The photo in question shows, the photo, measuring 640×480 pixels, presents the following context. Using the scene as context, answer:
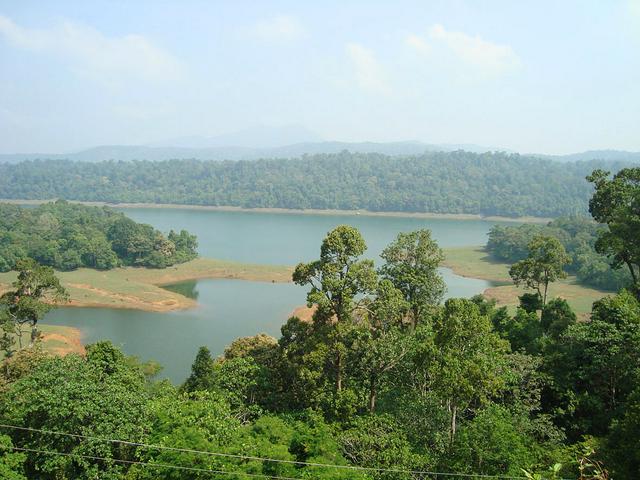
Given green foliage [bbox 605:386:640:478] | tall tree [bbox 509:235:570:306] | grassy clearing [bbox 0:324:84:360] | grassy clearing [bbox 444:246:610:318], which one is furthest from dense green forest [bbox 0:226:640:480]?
grassy clearing [bbox 444:246:610:318]

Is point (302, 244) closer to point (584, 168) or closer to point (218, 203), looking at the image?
point (218, 203)

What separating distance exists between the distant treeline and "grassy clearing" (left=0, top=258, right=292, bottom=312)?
2126cm

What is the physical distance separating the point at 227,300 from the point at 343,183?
247 ft

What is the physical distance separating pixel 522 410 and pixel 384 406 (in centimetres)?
263

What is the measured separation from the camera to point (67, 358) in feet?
37.3

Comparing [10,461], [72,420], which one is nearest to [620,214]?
[72,420]

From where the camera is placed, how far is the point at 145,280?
40.2 m

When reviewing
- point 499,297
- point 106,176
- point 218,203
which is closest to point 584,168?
point 218,203

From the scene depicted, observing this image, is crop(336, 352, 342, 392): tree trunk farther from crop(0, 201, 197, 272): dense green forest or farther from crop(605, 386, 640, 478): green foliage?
crop(0, 201, 197, 272): dense green forest

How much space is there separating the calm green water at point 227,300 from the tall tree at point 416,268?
9954 mm

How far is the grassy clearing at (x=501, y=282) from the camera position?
3308 cm

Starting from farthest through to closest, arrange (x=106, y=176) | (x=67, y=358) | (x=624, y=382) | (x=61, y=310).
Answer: (x=106, y=176) → (x=61, y=310) → (x=67, y=358) → (x=624, y=382)

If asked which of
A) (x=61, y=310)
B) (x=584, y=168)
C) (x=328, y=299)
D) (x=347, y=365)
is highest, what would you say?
(x=584, y=168)

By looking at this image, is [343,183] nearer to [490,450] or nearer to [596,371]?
[596,371]
